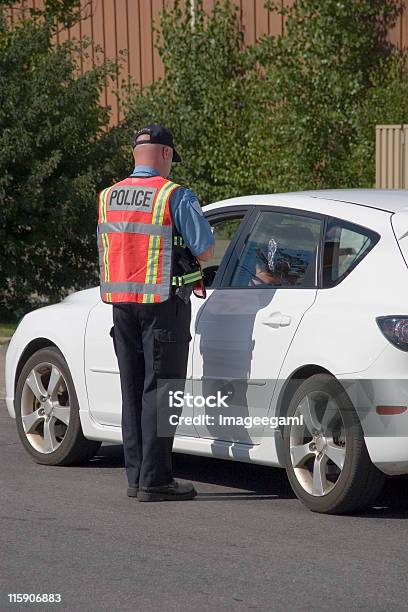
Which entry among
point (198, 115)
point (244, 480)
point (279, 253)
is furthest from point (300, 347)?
point (198, 115)

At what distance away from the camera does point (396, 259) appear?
6.56 m

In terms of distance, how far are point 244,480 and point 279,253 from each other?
4.50 feet

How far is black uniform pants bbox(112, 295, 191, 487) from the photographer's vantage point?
701 centimetres

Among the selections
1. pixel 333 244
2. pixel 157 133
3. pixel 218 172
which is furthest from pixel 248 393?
pixel 218 172

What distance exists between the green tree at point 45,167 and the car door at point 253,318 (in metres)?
7.66

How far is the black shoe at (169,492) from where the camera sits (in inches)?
281

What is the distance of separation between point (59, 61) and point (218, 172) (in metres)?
8.11

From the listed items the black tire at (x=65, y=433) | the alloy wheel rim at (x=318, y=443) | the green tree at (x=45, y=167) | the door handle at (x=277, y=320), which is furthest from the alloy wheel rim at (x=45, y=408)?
the green tree at (x=45, y=167)

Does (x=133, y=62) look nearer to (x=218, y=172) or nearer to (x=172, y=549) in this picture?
(x=218, y=172)

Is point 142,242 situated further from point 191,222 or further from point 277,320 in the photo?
point 277,320

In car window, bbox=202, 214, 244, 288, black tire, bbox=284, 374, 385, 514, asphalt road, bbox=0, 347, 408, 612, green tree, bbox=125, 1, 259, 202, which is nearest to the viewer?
asphalt road, bbox=0, 347, 408, 612

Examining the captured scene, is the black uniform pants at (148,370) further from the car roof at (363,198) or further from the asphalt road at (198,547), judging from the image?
the car roof at (363,198)

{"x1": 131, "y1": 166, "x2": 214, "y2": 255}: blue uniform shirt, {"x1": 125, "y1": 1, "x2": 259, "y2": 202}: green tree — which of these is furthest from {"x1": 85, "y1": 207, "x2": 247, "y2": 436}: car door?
{"x1": 125, "y1": 1, "x2": 259, "y2": 202}: green tree

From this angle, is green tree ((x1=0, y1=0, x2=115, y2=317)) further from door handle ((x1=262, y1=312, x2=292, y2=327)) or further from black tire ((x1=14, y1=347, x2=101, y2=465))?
door handle ((x1=262, y1=312, x2=292, y2=327))
